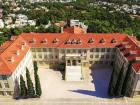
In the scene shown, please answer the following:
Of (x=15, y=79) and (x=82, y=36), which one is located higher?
(x=82, y=36)

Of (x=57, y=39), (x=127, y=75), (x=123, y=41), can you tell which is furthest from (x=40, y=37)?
(x=127, y=75)

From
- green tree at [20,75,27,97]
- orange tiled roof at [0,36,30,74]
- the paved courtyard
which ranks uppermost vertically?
orange tiled roof at [0,36,30,74]

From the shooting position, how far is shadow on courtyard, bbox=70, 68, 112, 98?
73375 mm

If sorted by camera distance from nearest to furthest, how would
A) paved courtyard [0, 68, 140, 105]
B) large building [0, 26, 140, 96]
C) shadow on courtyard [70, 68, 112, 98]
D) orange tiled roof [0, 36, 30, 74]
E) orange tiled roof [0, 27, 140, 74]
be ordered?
1. orange tiled roof [0, 36, 30, 74]
2. paved courtyard [0, 68, 140, 105]
3. shadow on courtyard [70, 68, 112, 98]
4. large building [0, 26, 140, 96]
5. orange tiled roof [0, 27, 140, 74]

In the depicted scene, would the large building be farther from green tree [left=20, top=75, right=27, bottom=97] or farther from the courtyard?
green tree [left=20, top=75, right=27, bottom=97]

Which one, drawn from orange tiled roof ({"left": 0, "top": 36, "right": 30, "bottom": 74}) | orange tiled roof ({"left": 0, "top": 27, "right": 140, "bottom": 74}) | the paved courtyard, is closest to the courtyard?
the paved courtyard

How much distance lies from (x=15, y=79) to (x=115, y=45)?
132 ft

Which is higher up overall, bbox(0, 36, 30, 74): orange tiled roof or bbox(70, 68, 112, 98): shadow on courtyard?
bbox(0, 36, 30, 74): orange tiled roof

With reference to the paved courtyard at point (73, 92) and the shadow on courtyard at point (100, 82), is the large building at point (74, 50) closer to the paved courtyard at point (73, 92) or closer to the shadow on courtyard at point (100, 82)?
the shadow on courtyard at point (100, 82)

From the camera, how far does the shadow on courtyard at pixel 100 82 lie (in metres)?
73.4

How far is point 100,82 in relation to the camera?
8025cm

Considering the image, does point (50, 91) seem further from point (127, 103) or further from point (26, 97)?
point (127, 103)

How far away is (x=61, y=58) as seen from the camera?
8844 centimetres

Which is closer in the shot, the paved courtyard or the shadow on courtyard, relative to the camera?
the paved courtyard
